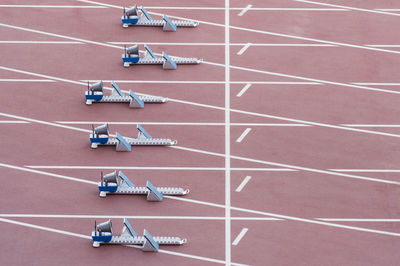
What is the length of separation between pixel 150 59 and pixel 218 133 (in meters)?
4.09

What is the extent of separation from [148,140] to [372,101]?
6641 millimetres

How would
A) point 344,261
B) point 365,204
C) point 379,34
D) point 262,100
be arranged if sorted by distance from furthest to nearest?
point 379,34 < point 262,100 < point 365,204 < point 344,261

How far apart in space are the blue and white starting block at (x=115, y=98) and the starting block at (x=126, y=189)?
3540 millimetres

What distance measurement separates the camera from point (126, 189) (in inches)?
1032

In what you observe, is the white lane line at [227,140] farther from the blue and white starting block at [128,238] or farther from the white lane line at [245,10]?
the blue and white starting block at [128,238]

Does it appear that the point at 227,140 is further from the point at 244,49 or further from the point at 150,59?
the point at 244,49

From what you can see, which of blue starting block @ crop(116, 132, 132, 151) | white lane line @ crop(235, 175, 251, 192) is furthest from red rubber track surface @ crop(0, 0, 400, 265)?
blue starting block @ crop(116, 132, 132, 151)

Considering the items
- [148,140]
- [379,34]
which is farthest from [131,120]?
[379,34]

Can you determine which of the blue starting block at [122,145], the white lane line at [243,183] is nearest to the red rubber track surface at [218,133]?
the white lane line at [243,183]

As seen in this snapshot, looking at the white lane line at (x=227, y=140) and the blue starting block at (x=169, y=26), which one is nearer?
the white lane line at (x=227, y=140)

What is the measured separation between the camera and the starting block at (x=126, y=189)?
26000mm

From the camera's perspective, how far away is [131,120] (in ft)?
94.9

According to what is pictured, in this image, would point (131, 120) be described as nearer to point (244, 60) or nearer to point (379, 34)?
point (244, 60)

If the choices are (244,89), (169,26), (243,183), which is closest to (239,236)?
(243,183)
